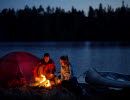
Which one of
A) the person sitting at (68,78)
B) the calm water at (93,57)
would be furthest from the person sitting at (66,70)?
the calm water at (93,57)

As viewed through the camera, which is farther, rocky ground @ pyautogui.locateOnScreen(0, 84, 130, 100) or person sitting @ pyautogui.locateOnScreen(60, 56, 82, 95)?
person sitting @ pyautogui.locateOnScreen(60, 56, 82, 95)

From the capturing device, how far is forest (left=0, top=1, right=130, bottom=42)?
94375 mm

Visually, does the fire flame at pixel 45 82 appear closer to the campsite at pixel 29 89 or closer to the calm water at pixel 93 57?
the campsite at pixel 29 89

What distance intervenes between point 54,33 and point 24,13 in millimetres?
17321

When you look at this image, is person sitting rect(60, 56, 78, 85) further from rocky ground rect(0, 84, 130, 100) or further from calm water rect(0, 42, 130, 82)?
calm water rect(0, 42, 130, 82)

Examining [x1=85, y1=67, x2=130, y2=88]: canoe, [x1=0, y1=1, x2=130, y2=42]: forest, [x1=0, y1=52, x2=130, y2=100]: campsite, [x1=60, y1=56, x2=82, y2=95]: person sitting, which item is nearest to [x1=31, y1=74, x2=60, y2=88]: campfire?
[x1=0, y1=52, x2=130, y2=100]: campsite

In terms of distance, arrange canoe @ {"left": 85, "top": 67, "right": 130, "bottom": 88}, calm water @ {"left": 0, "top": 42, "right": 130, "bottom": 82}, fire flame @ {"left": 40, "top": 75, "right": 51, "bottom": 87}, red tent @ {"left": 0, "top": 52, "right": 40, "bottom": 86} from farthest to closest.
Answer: calm water @ {"left": 0, "top": 42, "right": 130, "bottom": 82}
red tent @ {"left": 0, "top": 52, "right": 40, "bottom": 86}
fire flame @ {"left": 40, "top": 75, "right": 51, "bottom": 87}
canoe @ {"left": 85, "top": 67, "right": 130, "bottom": 88}

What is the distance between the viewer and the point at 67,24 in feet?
333

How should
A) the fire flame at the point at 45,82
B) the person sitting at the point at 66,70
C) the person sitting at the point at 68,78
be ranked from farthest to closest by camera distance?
the fire flame at the point at 45,82 → the person sitting at the point at 66,70 → the person sitting at the point at 68,78

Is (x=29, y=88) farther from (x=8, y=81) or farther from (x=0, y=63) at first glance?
(x=0, y=63)

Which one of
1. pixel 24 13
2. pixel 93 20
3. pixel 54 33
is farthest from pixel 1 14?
pixel 93 20

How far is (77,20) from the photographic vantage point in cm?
9738

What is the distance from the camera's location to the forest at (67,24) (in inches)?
3716

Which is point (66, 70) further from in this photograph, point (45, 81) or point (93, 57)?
point (93, 57)
